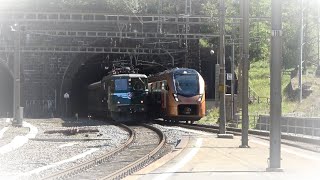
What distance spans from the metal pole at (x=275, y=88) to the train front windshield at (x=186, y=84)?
89.7 ft

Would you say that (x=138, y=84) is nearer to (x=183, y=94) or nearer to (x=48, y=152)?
(x=183, y=94)

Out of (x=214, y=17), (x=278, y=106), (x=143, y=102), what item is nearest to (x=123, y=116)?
(x=143, y=102)

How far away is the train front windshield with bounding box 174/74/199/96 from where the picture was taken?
133ft

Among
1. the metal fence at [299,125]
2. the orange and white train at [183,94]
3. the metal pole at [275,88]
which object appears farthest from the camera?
the orange and white train at [183,94]

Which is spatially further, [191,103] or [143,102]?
[143,102]

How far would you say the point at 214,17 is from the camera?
134 feet

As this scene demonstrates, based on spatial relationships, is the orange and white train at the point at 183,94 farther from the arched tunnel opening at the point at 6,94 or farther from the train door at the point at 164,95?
the arched tunnel opening at the point at 6,94

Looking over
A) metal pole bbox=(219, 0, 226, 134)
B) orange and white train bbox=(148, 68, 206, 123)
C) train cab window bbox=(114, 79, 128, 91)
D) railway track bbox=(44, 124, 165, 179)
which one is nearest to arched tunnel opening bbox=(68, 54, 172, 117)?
train cab window bbox=(114, 79, 128, 91)

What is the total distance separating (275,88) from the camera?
43.2 ft

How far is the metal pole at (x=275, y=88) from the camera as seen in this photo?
13.1 m

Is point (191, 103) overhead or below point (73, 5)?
below

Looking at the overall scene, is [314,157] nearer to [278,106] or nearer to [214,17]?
[278,106]

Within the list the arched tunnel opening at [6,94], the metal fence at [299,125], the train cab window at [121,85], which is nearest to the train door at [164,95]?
the train cab window at [121,85]

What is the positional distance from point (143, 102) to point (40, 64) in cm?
2046
